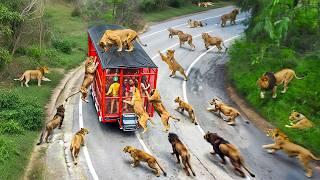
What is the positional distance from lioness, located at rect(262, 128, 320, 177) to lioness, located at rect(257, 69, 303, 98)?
12.5 feet

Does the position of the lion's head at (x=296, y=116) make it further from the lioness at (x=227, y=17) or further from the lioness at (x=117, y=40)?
the lioness at (x=227, y=17)

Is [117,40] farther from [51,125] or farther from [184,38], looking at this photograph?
[184,38]

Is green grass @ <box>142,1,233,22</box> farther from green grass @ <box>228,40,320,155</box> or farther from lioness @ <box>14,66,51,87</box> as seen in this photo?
lioness @ <box>14,66,51,87</box>

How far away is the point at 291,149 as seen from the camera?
16500 millimetres

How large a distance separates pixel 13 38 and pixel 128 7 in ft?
48.8

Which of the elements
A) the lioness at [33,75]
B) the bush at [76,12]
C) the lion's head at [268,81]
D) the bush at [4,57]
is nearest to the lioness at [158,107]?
the lion's head at [268,81]

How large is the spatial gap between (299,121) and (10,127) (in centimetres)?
1137

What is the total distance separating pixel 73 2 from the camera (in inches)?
1679

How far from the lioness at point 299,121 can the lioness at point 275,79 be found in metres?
2.13

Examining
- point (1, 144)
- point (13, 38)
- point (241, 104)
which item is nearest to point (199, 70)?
point (241, 104)

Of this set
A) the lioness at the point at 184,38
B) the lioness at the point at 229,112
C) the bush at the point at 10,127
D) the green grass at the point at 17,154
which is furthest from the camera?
the lioness at the point at 184,38

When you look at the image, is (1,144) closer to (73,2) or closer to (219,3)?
(73,2)

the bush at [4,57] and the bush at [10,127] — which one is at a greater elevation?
the bush at [4,57]

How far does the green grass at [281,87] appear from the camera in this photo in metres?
19.3
